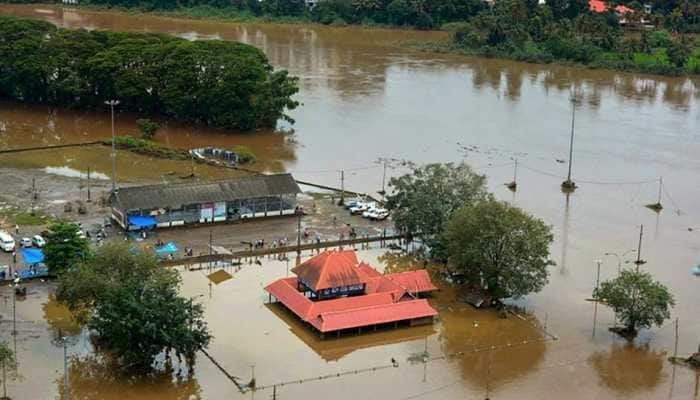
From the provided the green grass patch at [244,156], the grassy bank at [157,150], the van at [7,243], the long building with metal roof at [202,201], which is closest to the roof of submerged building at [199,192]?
the long building with metal roof at [202,201]

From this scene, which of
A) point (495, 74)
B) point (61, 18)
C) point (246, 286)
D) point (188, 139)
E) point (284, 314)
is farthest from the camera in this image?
point (61, 18)

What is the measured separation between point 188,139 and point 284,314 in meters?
21.6

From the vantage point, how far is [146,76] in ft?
164

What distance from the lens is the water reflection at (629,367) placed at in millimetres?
25375

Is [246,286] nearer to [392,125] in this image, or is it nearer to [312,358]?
[312,358]

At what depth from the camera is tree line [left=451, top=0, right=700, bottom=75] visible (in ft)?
235

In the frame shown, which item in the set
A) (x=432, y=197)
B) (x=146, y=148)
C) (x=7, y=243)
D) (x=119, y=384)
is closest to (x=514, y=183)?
(x=432, y=197)

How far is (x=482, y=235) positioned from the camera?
94.2 feet

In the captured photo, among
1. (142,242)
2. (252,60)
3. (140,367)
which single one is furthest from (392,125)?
(140,367)

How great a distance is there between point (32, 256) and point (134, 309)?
320 inches

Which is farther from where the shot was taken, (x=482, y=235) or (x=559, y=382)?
(x=482, y=235)

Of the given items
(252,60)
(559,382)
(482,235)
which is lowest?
(559,382)

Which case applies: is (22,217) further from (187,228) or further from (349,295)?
(349,295)

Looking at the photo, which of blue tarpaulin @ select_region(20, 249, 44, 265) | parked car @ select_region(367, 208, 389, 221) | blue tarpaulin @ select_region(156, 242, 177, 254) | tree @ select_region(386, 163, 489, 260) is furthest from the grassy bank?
blue tarpaulin @ select_region(20, 249, 44, 265)
